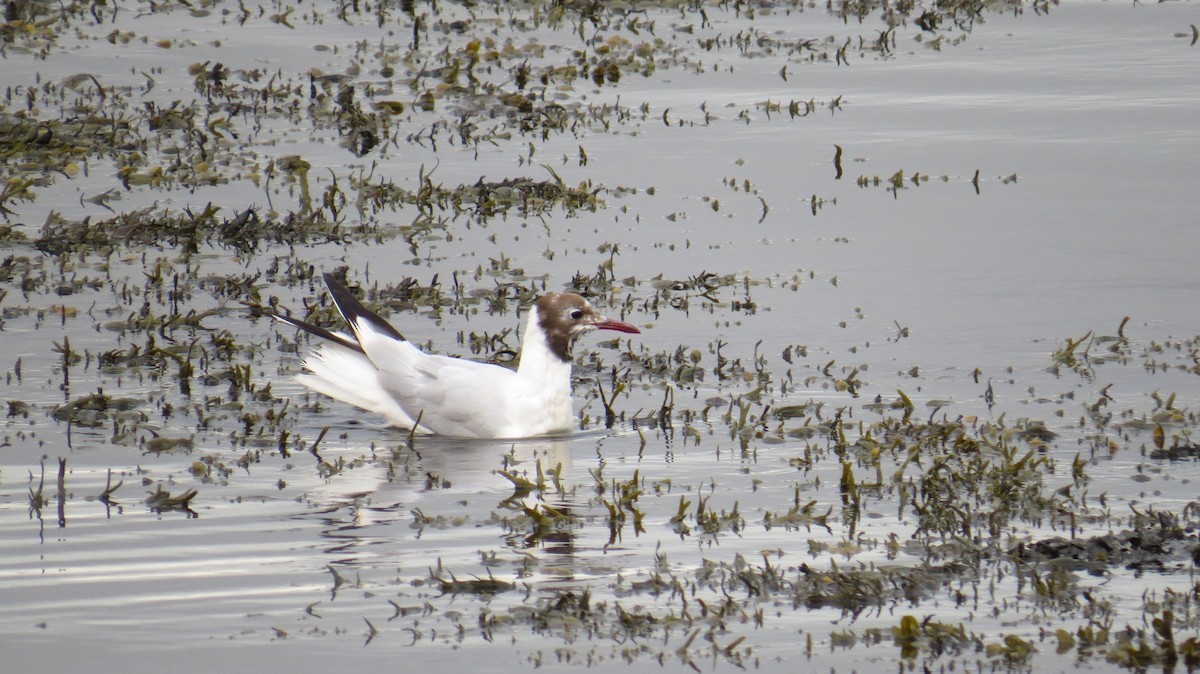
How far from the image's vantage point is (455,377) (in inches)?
435

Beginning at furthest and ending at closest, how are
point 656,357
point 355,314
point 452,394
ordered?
point 656,357 < point 355,314 < point 452,394

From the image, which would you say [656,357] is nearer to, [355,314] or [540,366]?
[540,366]

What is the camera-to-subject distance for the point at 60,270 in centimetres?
1404

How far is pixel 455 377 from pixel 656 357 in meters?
1.64

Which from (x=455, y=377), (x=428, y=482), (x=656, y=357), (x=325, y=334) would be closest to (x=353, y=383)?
(x=325, y=334)

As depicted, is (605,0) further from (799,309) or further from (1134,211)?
(799,309)

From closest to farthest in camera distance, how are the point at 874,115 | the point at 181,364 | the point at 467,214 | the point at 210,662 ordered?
the point at 210,662 → the point at 181,364 → the point at 467,214 → the point at 874,115

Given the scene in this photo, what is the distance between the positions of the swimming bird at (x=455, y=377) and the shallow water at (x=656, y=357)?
0.18 metres

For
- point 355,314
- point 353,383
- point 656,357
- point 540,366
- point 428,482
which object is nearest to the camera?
point 428,482

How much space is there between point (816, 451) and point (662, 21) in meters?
14.8

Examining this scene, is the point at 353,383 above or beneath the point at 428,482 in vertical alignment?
above

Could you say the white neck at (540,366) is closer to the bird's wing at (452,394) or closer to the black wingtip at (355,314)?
the bird's wing at (452,394)

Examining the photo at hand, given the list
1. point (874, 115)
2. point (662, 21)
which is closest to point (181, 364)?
point (874, 115)

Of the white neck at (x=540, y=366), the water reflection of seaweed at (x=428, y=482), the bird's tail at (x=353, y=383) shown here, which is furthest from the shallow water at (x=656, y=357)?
the white neck at (x=540, y=366)
